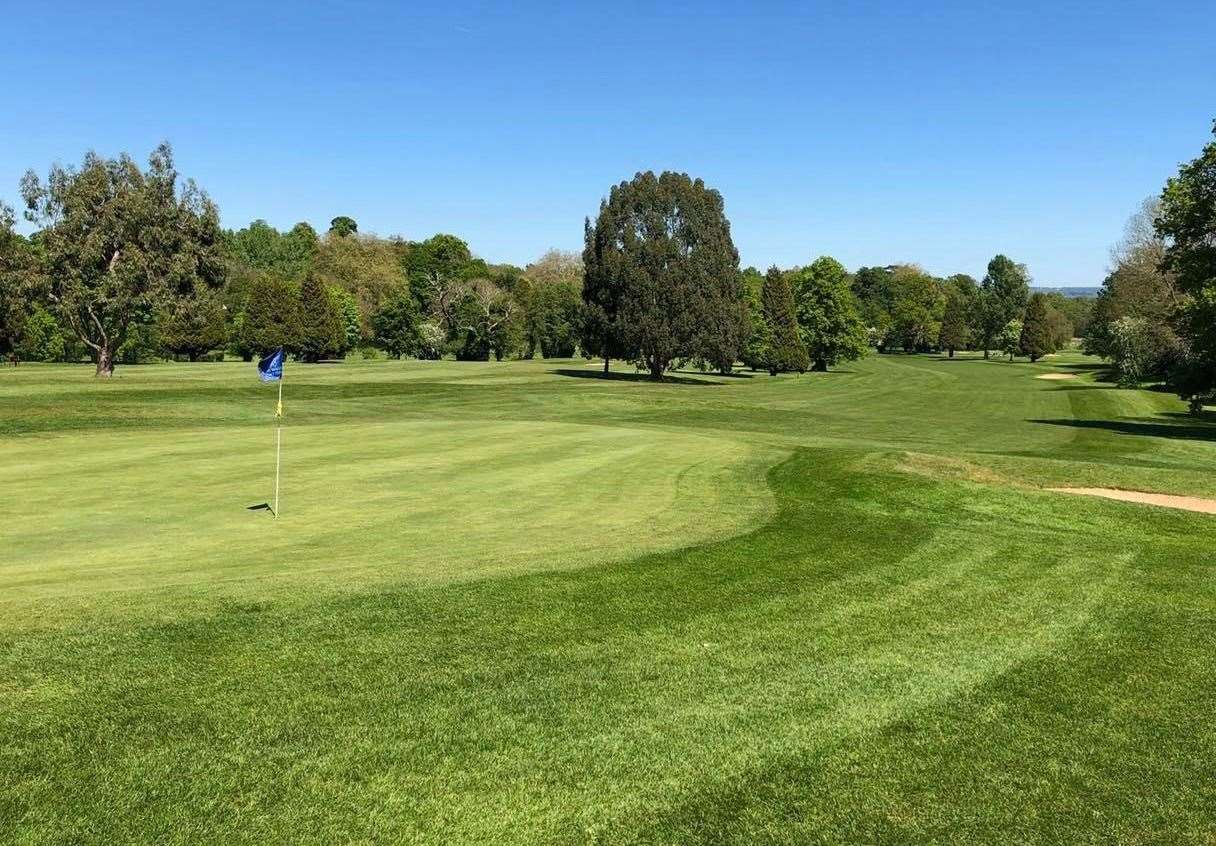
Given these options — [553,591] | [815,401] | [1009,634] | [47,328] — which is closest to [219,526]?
[553,591]

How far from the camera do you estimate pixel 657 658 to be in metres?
8.74

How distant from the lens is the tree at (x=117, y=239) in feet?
190

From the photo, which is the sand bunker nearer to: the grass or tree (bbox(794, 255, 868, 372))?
the grass

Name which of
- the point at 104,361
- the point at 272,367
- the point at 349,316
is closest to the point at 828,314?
the point at 349,316

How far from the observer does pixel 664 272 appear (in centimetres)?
7169

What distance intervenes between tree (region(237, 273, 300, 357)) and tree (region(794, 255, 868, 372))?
204 ft

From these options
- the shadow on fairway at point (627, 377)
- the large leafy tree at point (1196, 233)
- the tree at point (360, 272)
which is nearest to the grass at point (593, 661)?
the large leafy tree at point (1196, 233)

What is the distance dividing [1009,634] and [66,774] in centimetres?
935

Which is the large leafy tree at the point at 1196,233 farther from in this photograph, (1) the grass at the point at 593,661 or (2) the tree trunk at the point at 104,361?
(2) the tree trunk at the point at 104,361

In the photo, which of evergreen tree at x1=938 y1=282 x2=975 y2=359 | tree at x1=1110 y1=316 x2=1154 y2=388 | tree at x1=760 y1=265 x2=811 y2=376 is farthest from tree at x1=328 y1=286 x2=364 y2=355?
evergreen tree at x1=938 y1=282 x2=975 y2=359

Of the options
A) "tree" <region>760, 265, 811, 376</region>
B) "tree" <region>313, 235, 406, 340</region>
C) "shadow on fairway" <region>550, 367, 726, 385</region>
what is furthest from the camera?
"tree" <region>313, 235, 406, 340</region>

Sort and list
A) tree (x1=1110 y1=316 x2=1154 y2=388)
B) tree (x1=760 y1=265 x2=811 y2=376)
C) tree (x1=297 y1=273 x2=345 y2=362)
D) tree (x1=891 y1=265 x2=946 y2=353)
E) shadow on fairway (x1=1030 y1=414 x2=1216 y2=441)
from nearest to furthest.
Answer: shadow on fairway (x1=1030 y1=414 x2=1216 y2=441)
tree (x1=1110 y1=316 x2=1154 y2=388)
tree (x1=760 y1=265 x2=811 y2=376)
tree (x1=297 y1=273 x2=345 y2=362)
tree (x1=891 y1=265 x2=946 y2=353)

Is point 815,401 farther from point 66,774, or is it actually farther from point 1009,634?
point 66,774

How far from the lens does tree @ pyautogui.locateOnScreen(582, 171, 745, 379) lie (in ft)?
236
